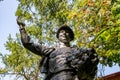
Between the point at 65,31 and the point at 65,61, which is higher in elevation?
the point at 65,31

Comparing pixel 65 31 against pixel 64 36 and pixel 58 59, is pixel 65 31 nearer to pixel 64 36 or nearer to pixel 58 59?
pixel 64 36

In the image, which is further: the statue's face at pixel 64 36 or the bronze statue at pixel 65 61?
the statue's face at pixel 64 36

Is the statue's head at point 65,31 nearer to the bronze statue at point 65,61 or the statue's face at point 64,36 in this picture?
the statue's face at point 64,36

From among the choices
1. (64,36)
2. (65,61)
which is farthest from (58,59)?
(64,36)

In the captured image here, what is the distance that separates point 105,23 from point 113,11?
0.98 metres

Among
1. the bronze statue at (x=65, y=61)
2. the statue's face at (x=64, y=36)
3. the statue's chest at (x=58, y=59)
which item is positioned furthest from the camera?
the statue's face at (x=64, y=36)

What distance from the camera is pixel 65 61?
5445 mm

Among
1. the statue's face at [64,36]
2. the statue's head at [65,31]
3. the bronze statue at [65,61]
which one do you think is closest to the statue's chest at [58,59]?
the bronze statue at [65,61]

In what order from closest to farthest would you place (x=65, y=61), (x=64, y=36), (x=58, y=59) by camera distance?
1. (x=65, y=61)
2. (x=58, y=59)
3. (x=64, y=36)

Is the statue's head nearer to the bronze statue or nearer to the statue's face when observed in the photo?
the statue's face

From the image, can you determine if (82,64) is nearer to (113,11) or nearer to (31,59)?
(113,11)

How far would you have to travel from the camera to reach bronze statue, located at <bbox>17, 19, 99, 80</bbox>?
5.32 metres

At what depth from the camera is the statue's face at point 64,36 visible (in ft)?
19.4

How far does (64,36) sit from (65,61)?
2.09ft
